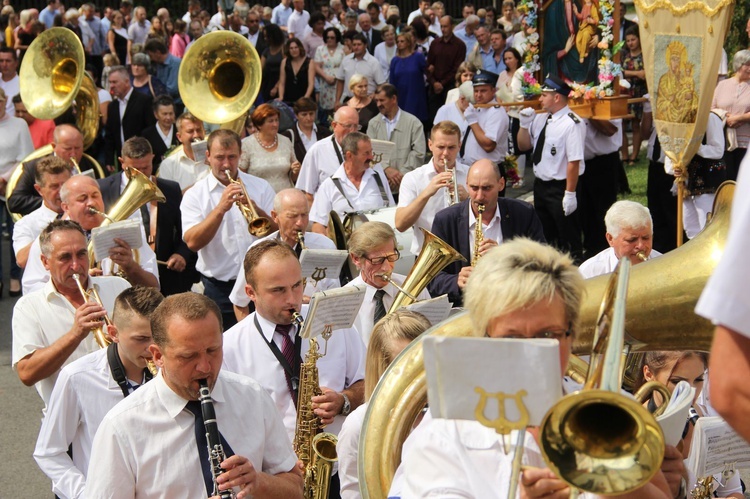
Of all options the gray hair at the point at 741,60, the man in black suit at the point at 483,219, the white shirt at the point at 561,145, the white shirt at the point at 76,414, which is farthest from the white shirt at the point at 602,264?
the gray hair at the point at 741,60

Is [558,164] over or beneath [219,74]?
beneath

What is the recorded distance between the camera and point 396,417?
332 cm

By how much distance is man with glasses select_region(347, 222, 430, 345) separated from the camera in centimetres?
622

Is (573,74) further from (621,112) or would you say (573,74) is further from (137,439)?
(137,439)

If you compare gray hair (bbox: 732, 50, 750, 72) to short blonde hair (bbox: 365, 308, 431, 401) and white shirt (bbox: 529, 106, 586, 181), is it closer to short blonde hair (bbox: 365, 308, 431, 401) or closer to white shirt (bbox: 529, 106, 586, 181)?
white shirt (bbox: 529, 106, 586, 181)

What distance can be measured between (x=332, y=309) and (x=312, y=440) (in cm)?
60

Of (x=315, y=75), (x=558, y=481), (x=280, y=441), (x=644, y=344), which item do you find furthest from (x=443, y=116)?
(x=558, y=481)

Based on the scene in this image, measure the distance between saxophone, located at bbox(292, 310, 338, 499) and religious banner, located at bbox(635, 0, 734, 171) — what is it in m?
5.55

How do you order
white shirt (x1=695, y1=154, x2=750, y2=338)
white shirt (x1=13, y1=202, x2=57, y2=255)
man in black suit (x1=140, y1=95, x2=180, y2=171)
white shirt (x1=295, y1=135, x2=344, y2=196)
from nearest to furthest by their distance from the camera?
white shirt (x1=695, y1=154, x2=750, y2=338)
white shirt (x1=13, y1=202, x2=57, y2=255)
white shirt (x1=295, y1=135, x2=344, y2=196)
man in black suit (x1=140, y1=95, x2=180, y2=171)

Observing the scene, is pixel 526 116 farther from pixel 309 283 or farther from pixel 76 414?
pixel 76 414

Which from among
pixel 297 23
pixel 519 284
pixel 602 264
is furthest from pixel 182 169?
pixel 297 23

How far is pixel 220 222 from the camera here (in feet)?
25.7

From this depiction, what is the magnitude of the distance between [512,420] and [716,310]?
62 centimetres

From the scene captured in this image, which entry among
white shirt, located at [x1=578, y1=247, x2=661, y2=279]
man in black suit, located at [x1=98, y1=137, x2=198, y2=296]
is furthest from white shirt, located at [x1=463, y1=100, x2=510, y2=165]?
white shirt, located at [x1=578, y1=247, x2=661, y2=279]
